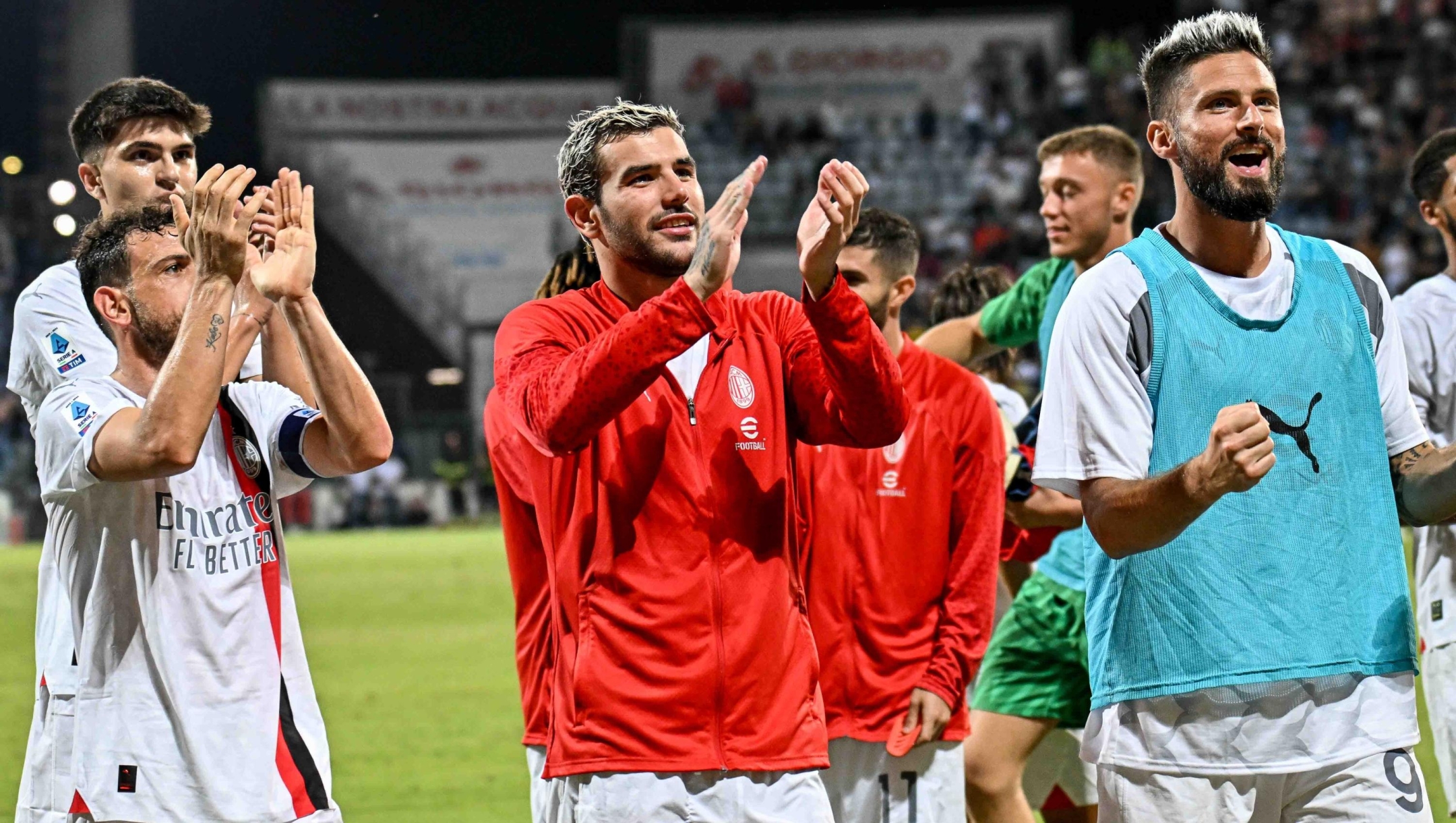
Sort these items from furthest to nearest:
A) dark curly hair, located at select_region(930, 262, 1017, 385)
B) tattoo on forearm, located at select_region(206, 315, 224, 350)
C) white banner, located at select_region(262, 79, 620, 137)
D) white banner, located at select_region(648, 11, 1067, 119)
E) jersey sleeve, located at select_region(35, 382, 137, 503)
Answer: white banner, located at select_region(648, 11, 1067, 119) → white banner, located at select_region(262, 79, 620, 137) → dark curly hair, located at select_region(930, 262, 1017, 385) → jersey sleeve, located at select_region(35, 382, 137, 503) → tattoo on forearm, located at select_region(206, 315, 224, 350)

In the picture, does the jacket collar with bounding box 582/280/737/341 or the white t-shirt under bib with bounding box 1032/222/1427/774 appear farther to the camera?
the jacket collar with bounding box 582/280/737/341

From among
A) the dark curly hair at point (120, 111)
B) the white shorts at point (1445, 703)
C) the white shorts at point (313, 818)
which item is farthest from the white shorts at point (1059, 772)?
the dark curly hair at point (120, 111)

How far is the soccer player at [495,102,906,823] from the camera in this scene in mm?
2965

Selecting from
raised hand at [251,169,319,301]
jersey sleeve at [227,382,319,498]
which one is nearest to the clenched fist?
raised hand at [251,169,319,301]

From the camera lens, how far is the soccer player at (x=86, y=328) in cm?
357

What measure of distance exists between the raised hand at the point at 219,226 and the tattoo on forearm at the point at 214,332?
0.31 feet

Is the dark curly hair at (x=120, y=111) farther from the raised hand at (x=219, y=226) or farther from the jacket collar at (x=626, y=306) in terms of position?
the jacket collar at (x=626, y=306)

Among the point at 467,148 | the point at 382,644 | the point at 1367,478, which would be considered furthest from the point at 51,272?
the point at 467,148

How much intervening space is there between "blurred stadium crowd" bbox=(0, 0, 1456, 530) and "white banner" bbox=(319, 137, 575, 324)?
3.59 m

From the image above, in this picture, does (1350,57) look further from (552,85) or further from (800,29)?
(552,85)

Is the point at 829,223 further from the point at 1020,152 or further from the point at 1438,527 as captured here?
the point at 1020,152

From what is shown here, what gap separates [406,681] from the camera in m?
11.2

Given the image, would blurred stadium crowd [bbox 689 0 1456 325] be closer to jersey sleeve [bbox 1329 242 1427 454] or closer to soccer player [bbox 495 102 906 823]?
jersey sleeve [bbox 1329 242 1427 454]

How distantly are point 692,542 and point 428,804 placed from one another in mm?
4842
